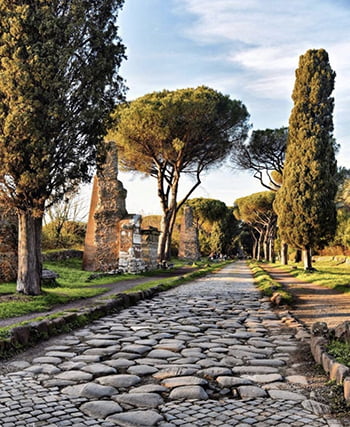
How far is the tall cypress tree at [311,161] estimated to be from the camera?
20.4 meters

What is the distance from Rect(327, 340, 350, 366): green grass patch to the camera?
3961 mm

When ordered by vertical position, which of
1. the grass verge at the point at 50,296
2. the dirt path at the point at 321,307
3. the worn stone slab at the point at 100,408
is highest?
the worn stone slab at the point at 100,408

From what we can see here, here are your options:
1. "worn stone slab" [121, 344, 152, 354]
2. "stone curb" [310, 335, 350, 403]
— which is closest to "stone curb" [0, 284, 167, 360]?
"worn stone slab" [121, 344, 152, 354]

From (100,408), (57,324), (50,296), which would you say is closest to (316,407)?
(100,408)

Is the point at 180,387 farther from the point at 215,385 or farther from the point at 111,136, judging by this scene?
the point at 111,136

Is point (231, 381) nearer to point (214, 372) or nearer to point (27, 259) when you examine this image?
point (214, 372)

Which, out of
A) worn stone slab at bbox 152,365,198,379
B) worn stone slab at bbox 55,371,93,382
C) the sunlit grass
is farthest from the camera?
the sunlit grass

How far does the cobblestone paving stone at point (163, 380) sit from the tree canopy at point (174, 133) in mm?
17266

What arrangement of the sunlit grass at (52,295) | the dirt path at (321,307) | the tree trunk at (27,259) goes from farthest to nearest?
the tree trunk at (27,259) → the sunlit grass at (52,295) → the dirt path at (321,307)

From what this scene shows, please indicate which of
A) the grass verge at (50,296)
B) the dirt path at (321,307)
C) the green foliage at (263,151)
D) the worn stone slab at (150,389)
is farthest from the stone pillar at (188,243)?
the worn stone slab at (150,389)

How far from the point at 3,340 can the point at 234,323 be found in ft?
11.8

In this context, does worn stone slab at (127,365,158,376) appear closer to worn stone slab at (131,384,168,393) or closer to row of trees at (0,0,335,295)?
worn stone slab at (131,384,168,393)

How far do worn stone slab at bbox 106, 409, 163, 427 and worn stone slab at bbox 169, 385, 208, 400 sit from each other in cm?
42

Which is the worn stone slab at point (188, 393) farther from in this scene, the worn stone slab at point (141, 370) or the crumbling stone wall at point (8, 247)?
the crumbling stone wall at point (8, 247)
